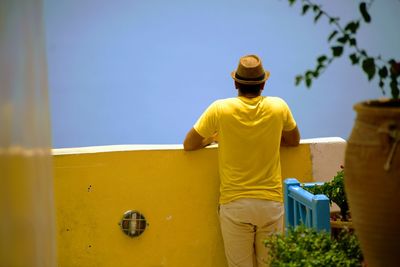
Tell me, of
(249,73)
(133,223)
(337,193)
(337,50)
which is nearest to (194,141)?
(249,73)

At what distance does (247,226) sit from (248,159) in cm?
40

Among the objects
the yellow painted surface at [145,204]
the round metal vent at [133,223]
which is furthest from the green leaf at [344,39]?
the round metal vent at [133,223]

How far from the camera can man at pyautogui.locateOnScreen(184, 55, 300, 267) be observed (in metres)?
3.94

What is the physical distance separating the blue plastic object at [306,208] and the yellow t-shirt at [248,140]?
0.41 metres

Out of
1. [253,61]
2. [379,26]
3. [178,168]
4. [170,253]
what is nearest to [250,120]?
[253,61]

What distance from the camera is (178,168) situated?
4.38 metres

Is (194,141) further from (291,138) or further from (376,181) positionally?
(376,181)

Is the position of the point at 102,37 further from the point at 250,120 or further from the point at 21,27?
the point at 21,27

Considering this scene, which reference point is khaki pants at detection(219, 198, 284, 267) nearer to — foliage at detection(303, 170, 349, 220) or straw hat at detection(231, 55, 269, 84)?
foliage at detection(303, 170, 349, 220)

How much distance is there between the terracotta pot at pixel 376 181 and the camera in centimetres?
216

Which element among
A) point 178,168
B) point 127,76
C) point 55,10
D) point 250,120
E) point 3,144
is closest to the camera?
point 3,144

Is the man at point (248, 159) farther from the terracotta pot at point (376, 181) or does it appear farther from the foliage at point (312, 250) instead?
the terracotta pot at point (376, 181)

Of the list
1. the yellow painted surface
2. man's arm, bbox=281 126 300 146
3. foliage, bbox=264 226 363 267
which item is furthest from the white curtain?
man's arm, bbox=281 126 300 146

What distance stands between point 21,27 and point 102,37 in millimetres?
5392
